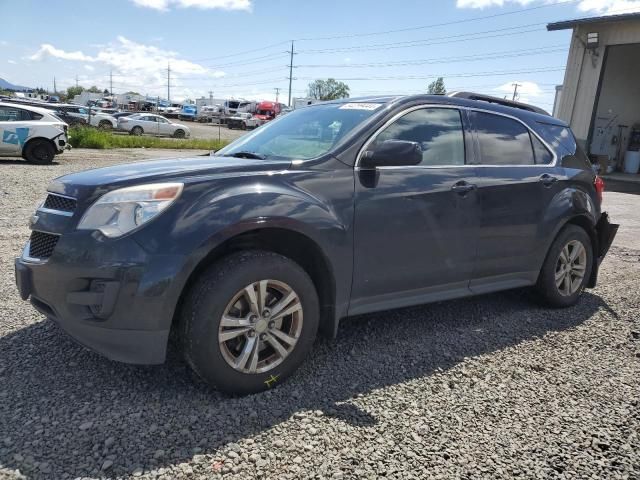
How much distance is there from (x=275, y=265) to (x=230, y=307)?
1.11 feet

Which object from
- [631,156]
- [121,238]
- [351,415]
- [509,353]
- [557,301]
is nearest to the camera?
[121,238]

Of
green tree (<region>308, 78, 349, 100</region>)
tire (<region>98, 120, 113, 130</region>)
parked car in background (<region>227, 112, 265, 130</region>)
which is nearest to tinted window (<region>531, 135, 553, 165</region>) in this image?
tire (<region>98, 120, 113, 130</region>)

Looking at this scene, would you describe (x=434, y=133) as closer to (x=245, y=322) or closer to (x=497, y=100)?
(x=497, y=100)

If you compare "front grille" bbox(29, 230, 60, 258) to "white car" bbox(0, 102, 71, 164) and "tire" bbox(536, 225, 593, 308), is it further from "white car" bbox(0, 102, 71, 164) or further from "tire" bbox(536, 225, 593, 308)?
"white car" bbox(0, 102, 71, 164)

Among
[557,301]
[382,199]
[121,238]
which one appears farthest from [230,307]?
[557,301]

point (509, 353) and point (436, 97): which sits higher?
point (436, 97)

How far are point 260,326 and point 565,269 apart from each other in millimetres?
3061

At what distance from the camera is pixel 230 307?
280cm

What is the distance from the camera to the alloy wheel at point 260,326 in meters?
2.81

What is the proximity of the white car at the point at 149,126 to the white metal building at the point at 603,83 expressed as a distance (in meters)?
26.1

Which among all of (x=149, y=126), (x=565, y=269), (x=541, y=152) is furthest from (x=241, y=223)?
(x=149, y=126)

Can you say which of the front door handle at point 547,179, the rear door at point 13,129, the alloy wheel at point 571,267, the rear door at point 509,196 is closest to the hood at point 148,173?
the rear door at point 509,196

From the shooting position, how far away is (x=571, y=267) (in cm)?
465

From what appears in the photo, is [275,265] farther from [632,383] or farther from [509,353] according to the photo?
[632,383]
